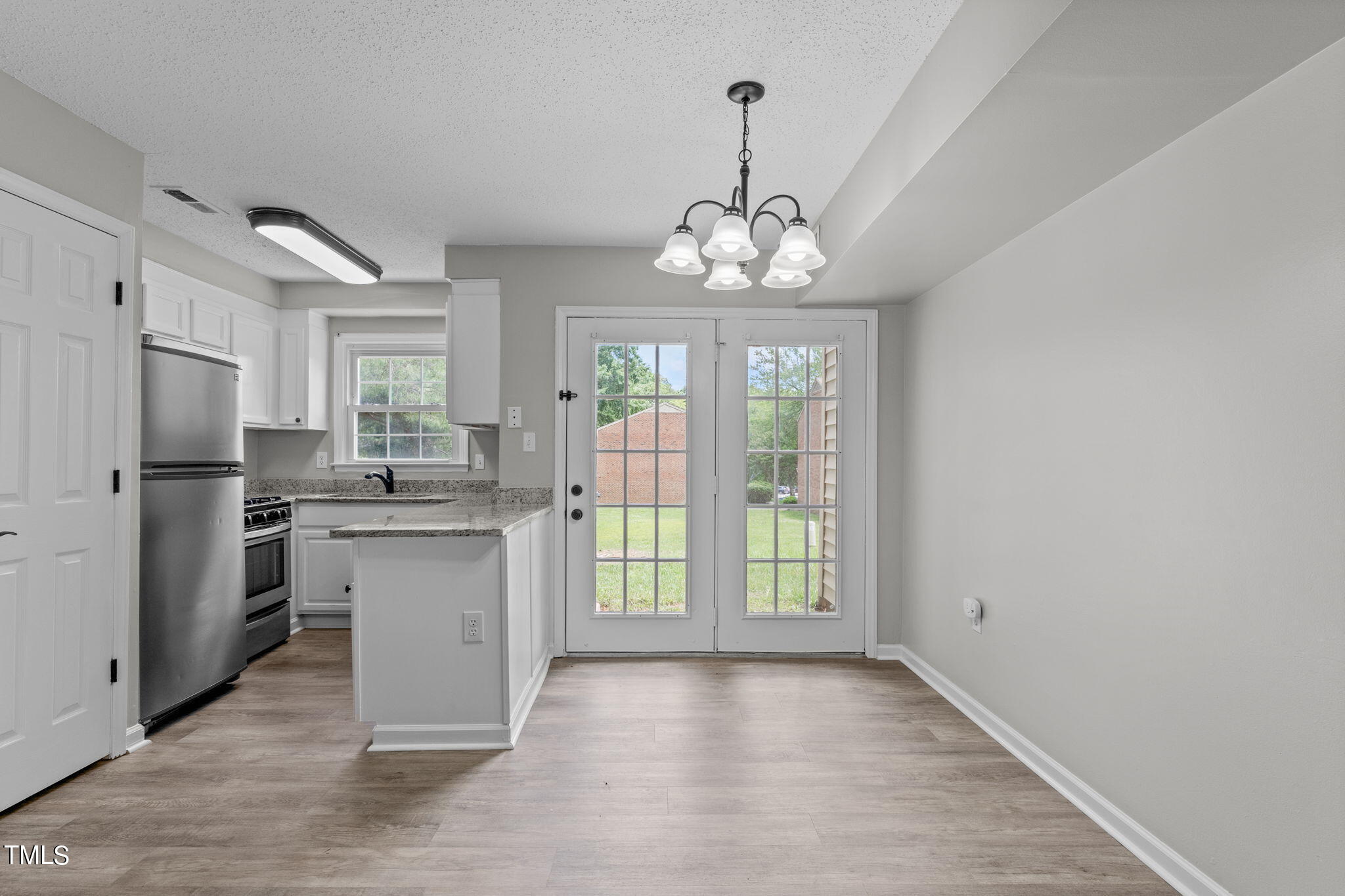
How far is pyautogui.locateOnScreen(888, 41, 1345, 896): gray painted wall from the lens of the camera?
140cm

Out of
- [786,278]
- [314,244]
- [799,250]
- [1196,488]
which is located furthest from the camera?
[314,244]

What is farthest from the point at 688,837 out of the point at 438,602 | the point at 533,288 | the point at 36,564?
the point at 533,288

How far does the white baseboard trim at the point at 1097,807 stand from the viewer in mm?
1709

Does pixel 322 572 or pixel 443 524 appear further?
pixel 322 572

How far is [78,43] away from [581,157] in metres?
1.57

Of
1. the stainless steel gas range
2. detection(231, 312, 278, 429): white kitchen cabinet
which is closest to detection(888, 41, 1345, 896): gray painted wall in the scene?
the stainless steel gas range

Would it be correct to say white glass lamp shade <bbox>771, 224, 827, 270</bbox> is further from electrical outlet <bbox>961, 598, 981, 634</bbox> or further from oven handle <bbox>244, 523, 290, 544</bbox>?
oven handle <bbox>244, 523, 290, 544</bbox>

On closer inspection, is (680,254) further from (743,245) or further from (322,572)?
(322,572)

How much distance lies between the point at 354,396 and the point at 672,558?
2829 mm

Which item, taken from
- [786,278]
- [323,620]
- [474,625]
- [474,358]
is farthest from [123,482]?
[786,278]

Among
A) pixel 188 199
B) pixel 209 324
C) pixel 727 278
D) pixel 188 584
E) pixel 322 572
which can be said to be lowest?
pixel 322 572

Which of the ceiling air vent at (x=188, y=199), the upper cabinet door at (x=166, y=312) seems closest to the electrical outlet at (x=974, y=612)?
the ceiling air vent at (x=188, y=199)

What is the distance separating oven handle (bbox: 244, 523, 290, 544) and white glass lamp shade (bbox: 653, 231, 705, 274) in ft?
9.77

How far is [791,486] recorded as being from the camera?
148 inches
